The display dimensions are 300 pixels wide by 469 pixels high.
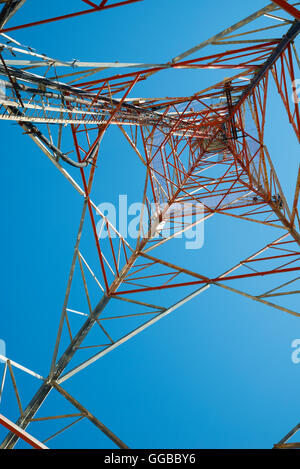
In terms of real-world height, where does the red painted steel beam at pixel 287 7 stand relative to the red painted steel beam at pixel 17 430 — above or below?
above

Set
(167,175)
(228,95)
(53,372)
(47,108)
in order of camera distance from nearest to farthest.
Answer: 1. (47,108)
2. (53,372)
3. (228,95)
4. (167,175)

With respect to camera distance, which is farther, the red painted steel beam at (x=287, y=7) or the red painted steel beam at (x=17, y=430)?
the red painted steel beam at (x=17, y=430)

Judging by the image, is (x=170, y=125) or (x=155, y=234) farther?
(x=170, y=125)

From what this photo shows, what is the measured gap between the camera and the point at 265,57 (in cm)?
1006

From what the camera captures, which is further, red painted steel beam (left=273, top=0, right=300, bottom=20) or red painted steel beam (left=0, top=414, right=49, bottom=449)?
red painted steel beam (left=0, top=414, right=49, bottom=449)

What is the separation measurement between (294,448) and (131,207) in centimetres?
2216

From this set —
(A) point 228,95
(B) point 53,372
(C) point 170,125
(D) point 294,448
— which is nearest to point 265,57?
(A) point 228,95

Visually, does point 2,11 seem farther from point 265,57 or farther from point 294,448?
point 294,448

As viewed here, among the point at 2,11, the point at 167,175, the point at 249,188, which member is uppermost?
the point at 167,175

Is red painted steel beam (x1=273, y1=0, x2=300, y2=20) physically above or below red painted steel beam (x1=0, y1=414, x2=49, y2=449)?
above

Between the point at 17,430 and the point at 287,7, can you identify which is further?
the point at 17,430

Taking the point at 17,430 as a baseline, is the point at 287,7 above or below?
above
